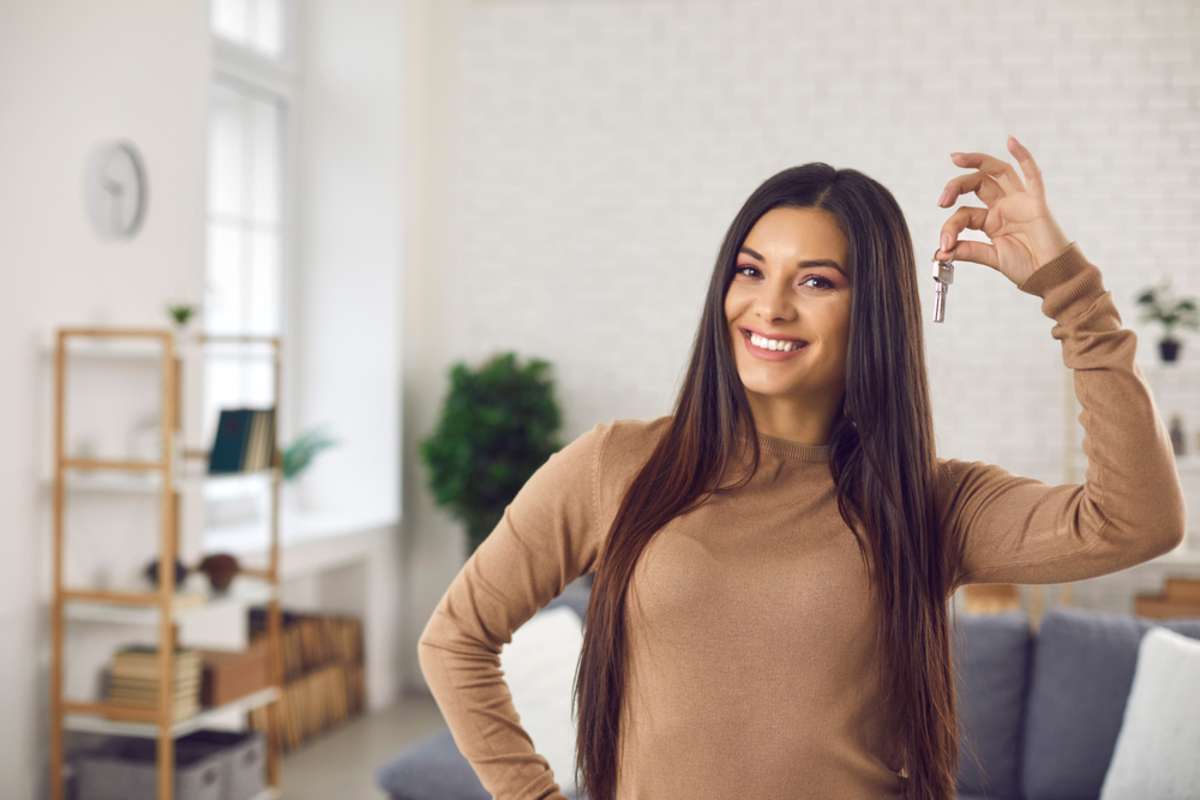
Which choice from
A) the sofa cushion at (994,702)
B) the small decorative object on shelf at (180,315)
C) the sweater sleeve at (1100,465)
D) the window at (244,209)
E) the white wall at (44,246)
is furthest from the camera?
the window at (244,209)

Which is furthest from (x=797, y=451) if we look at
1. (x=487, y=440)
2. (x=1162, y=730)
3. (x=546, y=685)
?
(x=487, y=440)

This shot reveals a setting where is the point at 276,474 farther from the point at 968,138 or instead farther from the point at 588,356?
the point at 968,138

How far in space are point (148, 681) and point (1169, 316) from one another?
404 centimetres

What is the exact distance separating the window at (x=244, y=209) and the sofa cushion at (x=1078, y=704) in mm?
3330

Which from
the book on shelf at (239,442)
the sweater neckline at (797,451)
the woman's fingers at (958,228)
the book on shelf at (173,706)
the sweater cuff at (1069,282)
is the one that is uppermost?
the woman's fingers at (958,228)

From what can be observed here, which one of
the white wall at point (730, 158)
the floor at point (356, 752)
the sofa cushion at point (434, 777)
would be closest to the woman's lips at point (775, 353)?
the sofa cushion at point (434, 777)

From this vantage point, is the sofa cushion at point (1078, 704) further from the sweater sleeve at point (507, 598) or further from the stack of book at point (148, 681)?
the stack of book at point (148, 681)

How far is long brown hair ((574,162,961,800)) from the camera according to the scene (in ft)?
4.66

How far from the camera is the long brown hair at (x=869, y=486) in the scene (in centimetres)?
142

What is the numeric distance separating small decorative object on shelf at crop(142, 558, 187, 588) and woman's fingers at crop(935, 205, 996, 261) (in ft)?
9.48

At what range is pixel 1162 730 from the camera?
271 cm

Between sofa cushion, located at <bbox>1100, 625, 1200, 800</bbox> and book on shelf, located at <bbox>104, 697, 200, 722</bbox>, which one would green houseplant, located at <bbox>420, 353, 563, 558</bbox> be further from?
sofa cushion, located at <bbox>1100, 625, 1200, 800</bbox>

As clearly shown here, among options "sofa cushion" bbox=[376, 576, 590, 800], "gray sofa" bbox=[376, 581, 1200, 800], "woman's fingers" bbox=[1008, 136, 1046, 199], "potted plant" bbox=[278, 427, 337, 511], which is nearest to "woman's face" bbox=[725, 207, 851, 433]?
"woman's fingers" bbox=[1008, 136, 1046, 199]

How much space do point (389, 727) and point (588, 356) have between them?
194 cm
